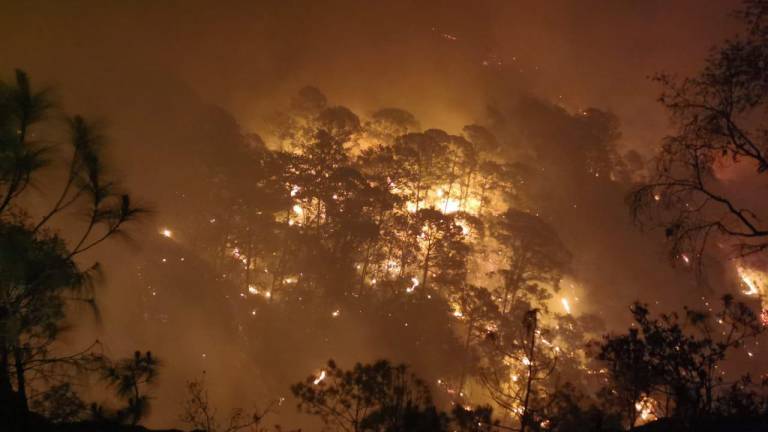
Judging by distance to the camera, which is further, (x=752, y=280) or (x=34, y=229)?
(x=752, y=280)

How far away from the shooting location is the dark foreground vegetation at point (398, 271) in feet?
18.8

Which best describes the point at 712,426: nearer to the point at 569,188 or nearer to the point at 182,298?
the point at 182,298

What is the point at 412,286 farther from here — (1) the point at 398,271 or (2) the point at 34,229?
(2) the point at 34,229

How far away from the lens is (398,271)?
1117 inches

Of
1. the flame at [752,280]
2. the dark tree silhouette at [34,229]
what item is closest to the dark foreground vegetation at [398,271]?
the dark tree silhouette at [34,229]

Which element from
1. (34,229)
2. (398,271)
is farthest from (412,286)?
(34,229)

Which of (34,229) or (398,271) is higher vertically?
(398,271)

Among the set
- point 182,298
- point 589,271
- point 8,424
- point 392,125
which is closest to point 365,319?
point 182,298

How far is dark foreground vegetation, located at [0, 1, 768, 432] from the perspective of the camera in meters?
5.72

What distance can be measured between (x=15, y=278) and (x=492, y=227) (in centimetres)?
2823

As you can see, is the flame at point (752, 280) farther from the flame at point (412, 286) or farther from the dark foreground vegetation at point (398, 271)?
the flame at point (412, 286)

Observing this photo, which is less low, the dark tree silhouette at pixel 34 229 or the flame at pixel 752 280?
the flame at pixel 752 280

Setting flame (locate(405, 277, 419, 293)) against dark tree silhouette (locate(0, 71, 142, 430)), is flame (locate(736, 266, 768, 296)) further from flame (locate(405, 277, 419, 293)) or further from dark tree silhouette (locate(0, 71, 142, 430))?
dark tree silhouette (locate(0, 71, 142, 430))

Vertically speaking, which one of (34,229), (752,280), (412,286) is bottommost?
(34,229)
